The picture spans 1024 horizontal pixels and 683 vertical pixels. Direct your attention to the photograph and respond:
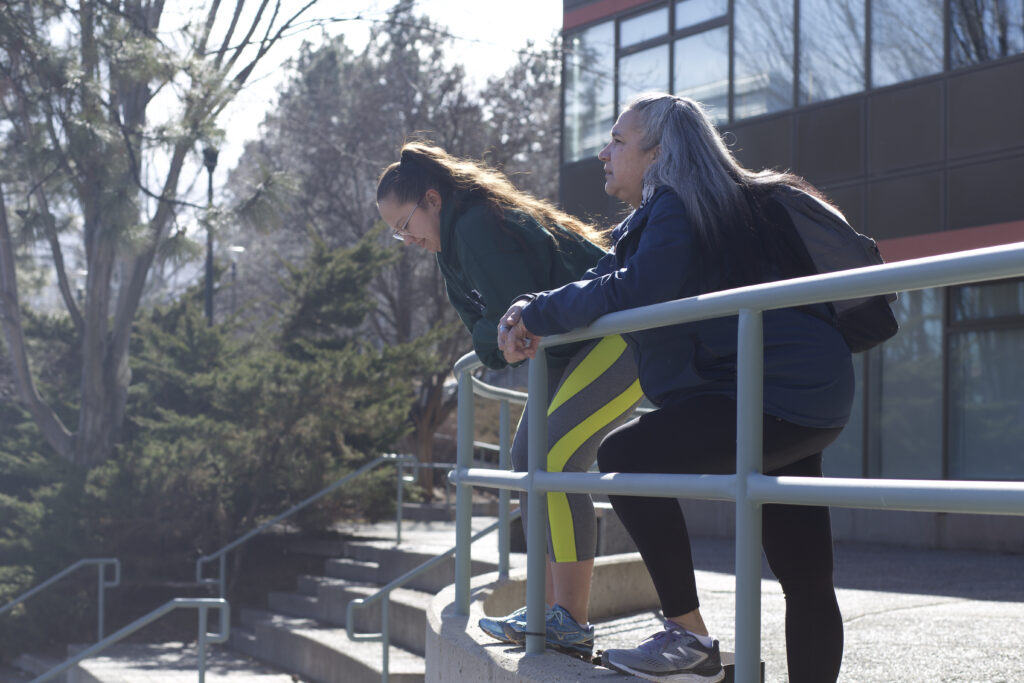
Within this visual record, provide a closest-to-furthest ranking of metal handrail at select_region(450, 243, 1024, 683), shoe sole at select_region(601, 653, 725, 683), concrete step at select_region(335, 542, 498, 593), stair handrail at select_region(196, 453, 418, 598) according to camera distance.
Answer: metal handrail at select_region(450, 243, 1024, 683) < shoe sole at select_region(601, 653, 725, 683) < concrete step at select_region(335, 542, 498, 593) < stair handrail at select_region(196, 453, 418, 598)

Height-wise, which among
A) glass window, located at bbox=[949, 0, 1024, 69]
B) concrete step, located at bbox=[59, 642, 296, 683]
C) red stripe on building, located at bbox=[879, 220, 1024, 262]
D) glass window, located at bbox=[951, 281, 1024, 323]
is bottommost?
concrete step, located at bbox=[59, 642, 296, 683]

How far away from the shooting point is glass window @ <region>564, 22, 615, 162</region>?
47.2 ft

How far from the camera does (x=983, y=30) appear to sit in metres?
10.5

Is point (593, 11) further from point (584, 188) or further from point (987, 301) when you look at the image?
point (987, 301)

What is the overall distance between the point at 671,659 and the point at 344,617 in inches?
307

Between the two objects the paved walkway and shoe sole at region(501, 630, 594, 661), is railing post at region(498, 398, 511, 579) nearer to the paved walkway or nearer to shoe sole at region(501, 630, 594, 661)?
the paved walkway

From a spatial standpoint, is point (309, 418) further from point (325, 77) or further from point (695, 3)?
point (325, 77)

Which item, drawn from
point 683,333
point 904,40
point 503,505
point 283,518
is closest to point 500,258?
point 683,333

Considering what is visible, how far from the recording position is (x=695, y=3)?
13250 mm

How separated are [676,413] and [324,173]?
23638 mm

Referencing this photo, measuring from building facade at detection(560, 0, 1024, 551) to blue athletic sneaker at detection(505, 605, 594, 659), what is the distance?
7.70 meters

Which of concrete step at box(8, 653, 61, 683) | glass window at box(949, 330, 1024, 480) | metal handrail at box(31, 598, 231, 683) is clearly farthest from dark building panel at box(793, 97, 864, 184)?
concrete step at box(8, 653, 61, 683)

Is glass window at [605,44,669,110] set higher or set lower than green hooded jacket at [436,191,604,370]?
higher

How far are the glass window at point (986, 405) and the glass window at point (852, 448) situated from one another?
3.15 feet
